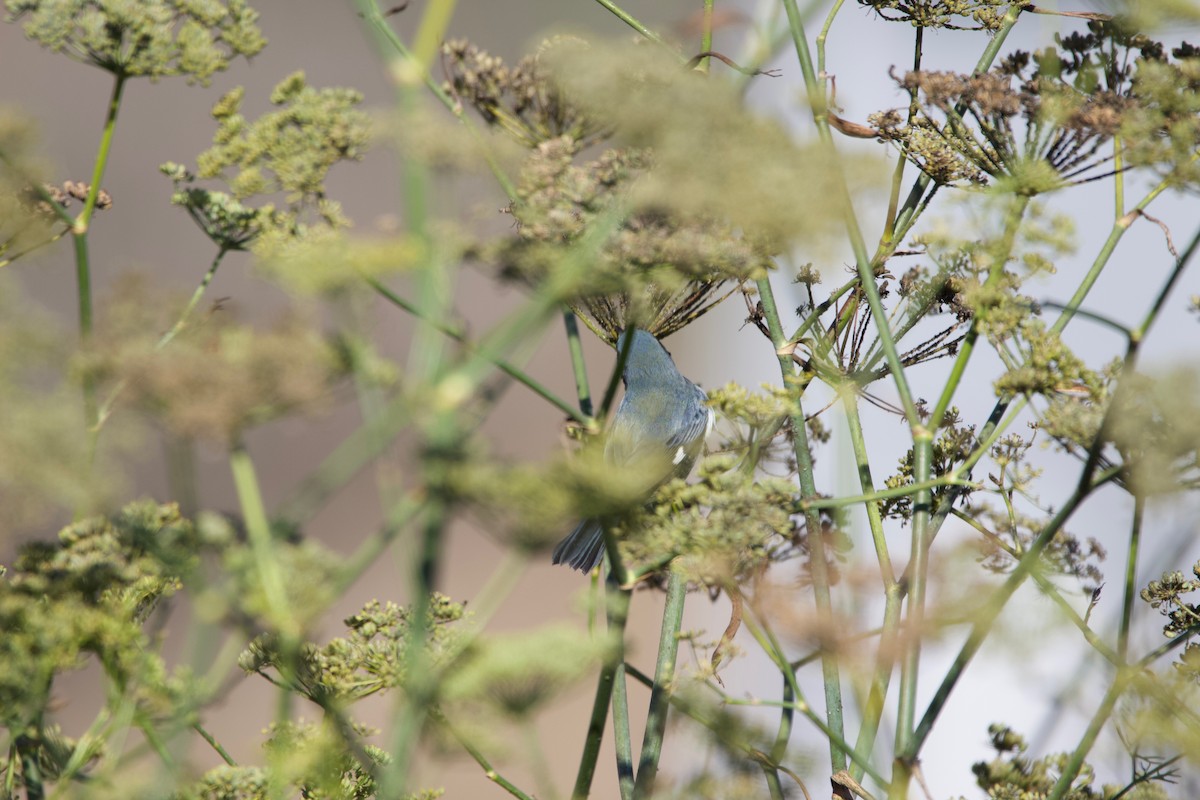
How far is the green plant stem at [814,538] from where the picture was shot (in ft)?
2.14

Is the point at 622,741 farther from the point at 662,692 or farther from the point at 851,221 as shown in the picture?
the point at 851,221

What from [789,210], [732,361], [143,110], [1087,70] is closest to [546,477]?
[789,210]

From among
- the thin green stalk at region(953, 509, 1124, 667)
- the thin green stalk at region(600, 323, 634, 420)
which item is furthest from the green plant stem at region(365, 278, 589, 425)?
the thin green stalk at region(953, 509, 1124, 667)

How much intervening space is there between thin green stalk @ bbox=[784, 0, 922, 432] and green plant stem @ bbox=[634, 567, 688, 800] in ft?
0.52

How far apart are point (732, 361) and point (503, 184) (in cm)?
261

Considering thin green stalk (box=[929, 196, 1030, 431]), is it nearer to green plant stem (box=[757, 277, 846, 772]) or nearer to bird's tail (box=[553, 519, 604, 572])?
green plant stem (box=[757, 277, 846, 772])

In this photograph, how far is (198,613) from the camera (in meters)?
0.49

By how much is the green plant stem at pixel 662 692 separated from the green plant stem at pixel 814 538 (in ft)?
0.27

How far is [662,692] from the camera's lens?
64cm

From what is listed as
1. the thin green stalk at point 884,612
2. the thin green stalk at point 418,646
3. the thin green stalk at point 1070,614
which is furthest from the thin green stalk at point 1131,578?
the thin green stalk at point 418,646

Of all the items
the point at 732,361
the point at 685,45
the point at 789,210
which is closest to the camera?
the point at 789,210

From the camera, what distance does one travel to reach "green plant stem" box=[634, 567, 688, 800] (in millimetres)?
616

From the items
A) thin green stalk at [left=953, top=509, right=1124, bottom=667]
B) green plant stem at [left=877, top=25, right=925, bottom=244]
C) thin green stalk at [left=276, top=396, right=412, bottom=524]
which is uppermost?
green plant stem at [left=877, top=25, right=925, bottom=244]

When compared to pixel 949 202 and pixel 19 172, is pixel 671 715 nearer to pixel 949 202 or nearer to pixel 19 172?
pixel 949 202
